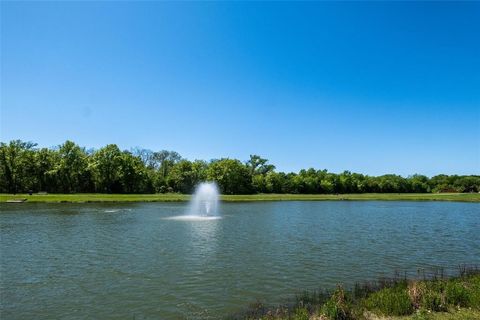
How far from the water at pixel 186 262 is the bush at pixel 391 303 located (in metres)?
4.33

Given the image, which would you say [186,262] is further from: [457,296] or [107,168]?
[107,168]

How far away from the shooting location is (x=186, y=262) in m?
24.7

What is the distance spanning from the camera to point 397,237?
37.3 meters

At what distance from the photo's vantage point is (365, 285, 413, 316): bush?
1407 centimetres

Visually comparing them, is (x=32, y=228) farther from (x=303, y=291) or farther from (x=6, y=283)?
(x=303, y=291)

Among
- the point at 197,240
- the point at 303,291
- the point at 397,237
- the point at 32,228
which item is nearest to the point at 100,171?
the point at 32,228

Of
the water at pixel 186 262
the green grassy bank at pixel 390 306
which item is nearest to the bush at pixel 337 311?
the green grassy bank at pixel 390 306

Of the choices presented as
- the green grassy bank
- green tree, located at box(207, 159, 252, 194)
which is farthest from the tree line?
the green grassy bank

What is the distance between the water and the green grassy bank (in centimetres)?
206

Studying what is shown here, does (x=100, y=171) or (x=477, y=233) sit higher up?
(x=100, y=171)

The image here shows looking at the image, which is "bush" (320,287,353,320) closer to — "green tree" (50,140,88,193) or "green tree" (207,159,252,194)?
"green tree" (50,140,88,193)

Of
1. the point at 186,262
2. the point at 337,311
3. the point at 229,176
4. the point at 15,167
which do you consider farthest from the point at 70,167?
the point at 337,311

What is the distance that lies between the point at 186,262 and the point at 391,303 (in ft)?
46.8

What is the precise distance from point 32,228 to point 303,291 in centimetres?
3376
